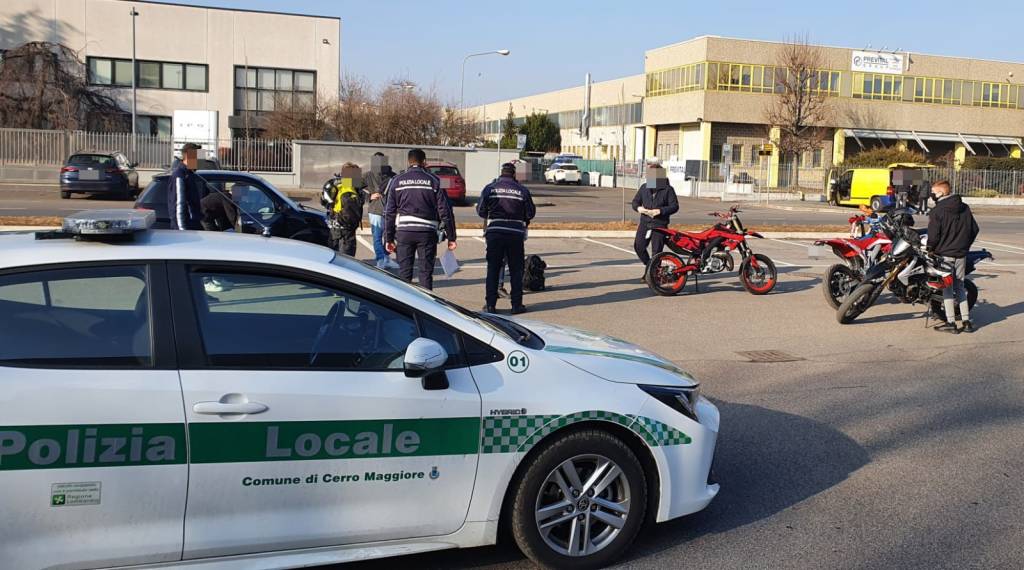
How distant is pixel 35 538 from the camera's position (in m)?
3.64

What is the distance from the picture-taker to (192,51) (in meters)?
48.6

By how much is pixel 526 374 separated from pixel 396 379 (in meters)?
0.59

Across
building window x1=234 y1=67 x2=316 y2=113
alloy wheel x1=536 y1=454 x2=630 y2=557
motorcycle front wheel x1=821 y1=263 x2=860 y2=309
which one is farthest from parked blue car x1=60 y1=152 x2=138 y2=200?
alloy wheel x1=536 y1=454 x2=630 y2=557

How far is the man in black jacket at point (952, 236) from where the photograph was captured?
10.9 m

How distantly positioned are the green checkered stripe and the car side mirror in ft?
0.90

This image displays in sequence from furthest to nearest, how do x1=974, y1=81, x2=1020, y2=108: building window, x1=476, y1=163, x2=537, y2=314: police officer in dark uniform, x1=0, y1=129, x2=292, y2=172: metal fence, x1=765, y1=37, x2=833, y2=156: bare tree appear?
x1=974, y1=81, x2=1020, y2=108: building window, x1=765, y1=37, x2=833, y2=156: bare tree, x1=0, y1=129, x2=292, y2=172: metal fence, x1=476, y1=163, x2=537, y2=314: police officer in dark uniform

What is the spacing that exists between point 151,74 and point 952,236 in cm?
4487

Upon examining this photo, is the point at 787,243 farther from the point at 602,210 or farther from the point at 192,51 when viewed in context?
the point at 192,51

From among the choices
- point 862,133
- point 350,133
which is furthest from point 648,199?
point 862,133

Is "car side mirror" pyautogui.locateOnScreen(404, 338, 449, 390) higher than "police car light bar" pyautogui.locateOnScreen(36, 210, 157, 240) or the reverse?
the reverse

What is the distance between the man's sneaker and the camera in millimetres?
A: 11273

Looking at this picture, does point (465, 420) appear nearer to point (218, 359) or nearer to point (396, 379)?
point (396, 379)

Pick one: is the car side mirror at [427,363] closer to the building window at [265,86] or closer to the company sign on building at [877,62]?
the building window at [265,86]

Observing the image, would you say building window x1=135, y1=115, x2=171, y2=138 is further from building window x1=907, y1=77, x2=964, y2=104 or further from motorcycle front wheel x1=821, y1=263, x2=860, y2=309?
building window x1=907, y1=77, x2=964, y2=104
